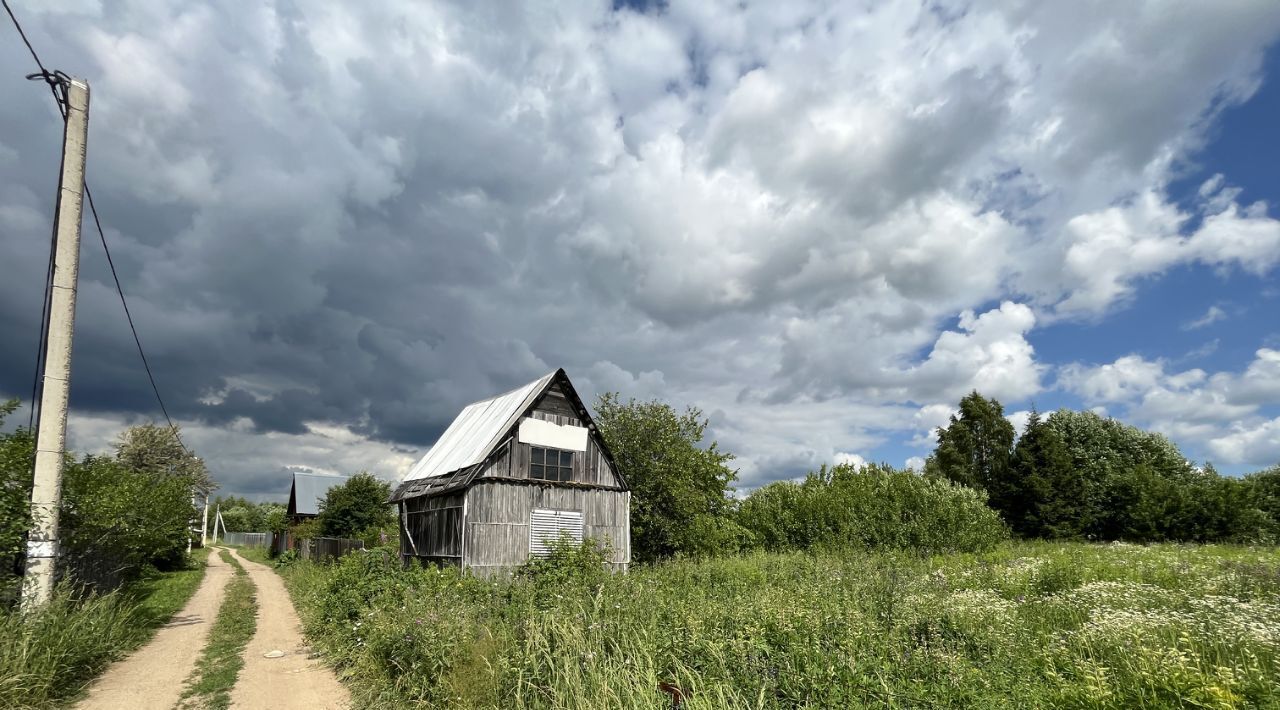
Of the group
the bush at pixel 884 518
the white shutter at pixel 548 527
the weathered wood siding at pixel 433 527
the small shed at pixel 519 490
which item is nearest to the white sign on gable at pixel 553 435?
the small shed at pixel 519 490

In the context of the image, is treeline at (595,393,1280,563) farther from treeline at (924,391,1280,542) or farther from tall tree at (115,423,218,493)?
tall tree at (115,423,218,493)

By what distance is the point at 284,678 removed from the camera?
9648 mm

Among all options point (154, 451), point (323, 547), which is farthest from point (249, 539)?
point (323, 547)

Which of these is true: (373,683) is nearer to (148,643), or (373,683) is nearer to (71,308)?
(148,643)

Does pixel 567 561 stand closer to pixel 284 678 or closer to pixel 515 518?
pixel 515 518

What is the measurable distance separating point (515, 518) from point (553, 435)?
2.97 m

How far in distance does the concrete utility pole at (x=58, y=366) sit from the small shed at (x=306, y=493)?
4308 cm

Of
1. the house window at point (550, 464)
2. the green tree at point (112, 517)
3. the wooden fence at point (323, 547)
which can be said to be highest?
the house window at point (550, 464)

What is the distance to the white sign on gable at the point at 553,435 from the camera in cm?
2014

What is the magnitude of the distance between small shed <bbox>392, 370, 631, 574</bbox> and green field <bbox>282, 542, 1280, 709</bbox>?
23.1 feet

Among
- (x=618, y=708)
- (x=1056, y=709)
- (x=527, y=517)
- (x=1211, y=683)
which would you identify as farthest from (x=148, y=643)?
(x=1211, y=683)

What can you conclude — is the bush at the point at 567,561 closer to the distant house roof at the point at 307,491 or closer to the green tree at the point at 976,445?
the green tree at the point at 976,445

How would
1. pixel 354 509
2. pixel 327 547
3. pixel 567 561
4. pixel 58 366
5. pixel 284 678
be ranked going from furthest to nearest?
pixel 354 509
pixel 327 547
pixel 567 561
pixel 58 366
pixel 284 678

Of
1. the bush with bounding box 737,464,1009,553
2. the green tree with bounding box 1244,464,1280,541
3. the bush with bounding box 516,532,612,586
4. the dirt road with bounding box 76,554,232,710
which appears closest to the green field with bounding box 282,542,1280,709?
the dirt road with bounding box 76,554,232,710
